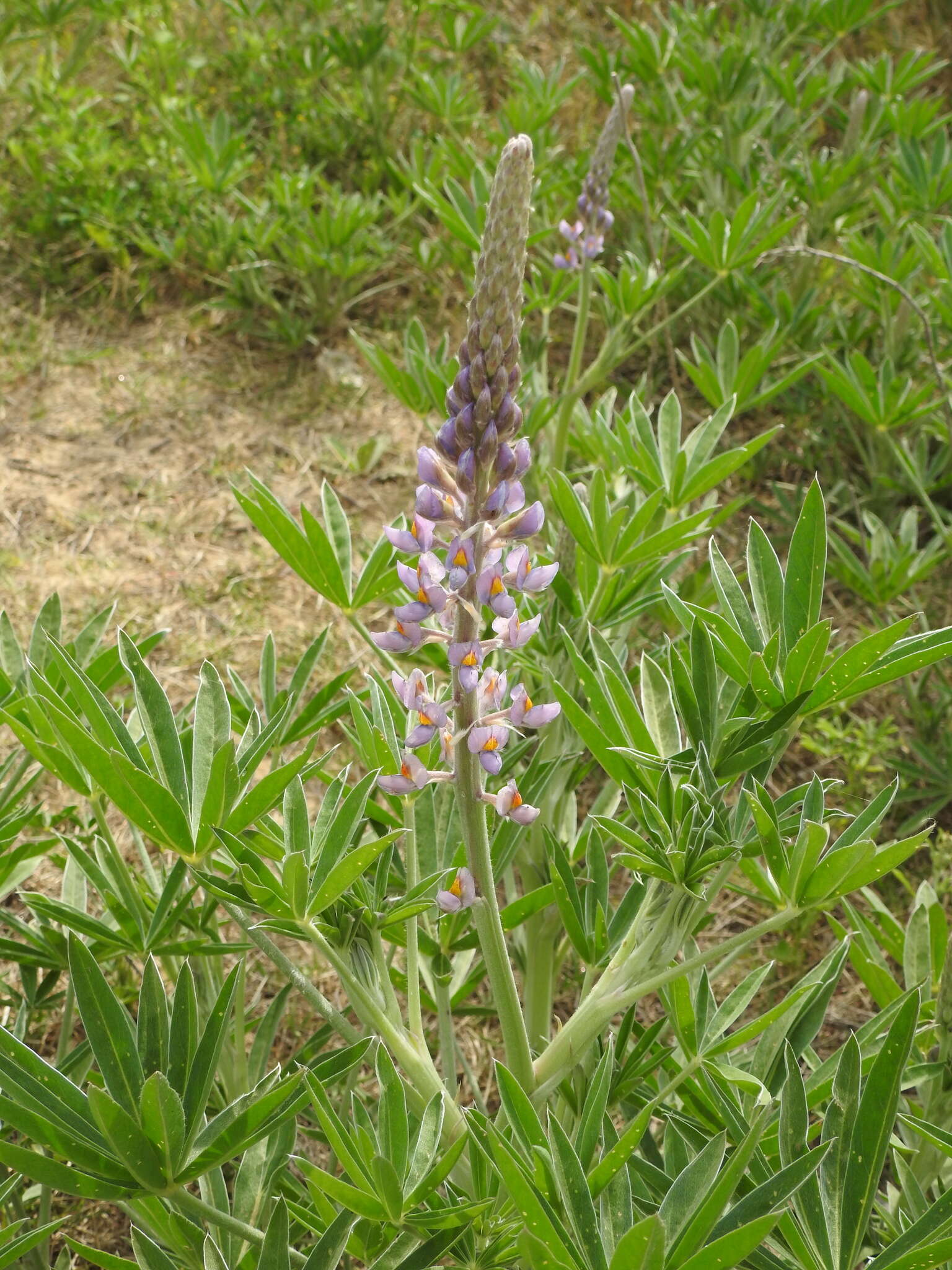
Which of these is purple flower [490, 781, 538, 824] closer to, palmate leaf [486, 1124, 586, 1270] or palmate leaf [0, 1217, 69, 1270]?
palmate leaf [486, 1124, 586, 1270]

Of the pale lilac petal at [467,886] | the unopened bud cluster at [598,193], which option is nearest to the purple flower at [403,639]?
the pale lilac petal at [467,886]

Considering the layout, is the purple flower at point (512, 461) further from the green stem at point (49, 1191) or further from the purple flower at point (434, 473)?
the green stem at point (49, 1191)

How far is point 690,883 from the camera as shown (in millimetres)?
1120

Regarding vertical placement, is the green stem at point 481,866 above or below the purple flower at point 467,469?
below

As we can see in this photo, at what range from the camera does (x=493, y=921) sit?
1.06 m

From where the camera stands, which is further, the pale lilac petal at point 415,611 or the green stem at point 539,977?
the green stem at point 539,977

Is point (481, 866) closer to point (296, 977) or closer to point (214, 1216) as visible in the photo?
point (296, 977)

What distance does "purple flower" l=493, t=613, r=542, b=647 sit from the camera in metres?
0.96

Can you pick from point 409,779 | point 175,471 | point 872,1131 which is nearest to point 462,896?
point 409,779

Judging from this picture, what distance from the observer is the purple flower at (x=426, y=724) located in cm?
96

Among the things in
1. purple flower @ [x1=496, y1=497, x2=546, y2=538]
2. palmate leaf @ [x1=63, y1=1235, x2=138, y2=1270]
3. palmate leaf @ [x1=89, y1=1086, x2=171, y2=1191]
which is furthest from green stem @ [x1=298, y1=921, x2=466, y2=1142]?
purple flower @ [x1=496, y1=497, x2=546, y2=538]

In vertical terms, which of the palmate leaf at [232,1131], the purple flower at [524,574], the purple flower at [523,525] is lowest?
the palmate leaf at [232,1131]

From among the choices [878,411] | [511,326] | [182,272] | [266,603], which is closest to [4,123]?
[182,272]

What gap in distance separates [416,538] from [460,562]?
45 millimetres
